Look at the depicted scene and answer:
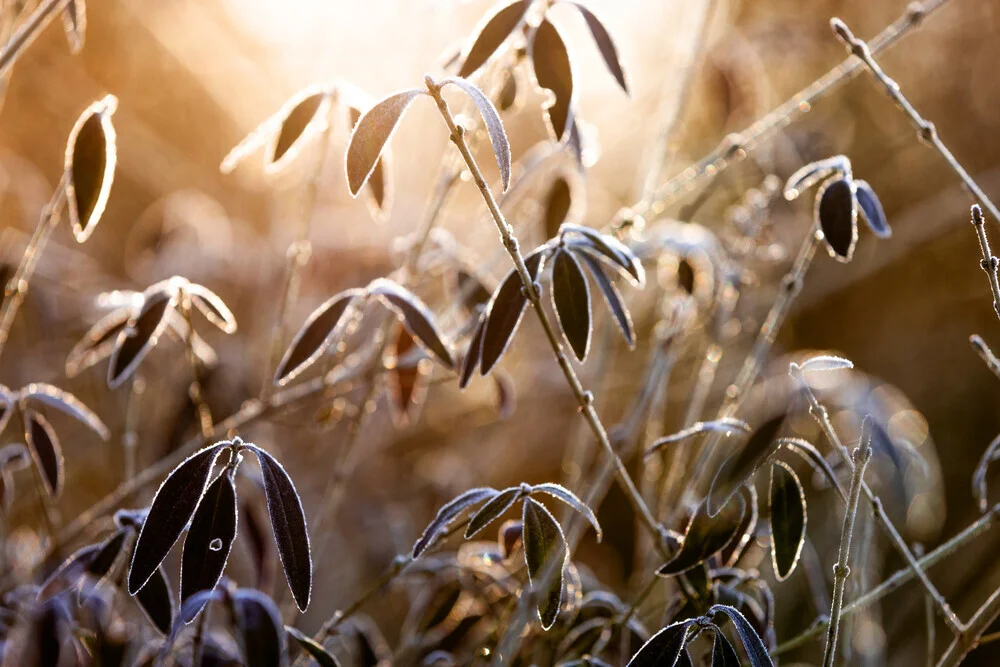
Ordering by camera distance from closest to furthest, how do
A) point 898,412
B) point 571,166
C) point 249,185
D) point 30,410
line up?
point 30,410
point 571,166
point 898,412
point 249,185

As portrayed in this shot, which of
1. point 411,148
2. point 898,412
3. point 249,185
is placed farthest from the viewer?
point 249,185

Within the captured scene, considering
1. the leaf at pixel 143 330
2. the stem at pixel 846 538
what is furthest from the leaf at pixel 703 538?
the leaf at pixel 143 330

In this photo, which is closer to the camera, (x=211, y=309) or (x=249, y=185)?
(x=211, y=309)

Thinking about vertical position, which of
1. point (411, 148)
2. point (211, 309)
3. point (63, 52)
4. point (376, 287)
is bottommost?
point (376, 287)

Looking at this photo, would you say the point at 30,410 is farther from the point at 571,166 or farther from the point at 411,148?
the point at 411,148

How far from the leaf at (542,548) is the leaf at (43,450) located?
0.61 meters

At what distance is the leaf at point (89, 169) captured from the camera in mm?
975

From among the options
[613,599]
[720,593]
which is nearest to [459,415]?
[613,599]

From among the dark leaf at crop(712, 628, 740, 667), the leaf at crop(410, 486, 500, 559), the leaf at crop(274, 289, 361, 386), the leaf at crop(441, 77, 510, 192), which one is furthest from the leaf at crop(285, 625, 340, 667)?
the leaf at crop(441, 77, 510, 192)

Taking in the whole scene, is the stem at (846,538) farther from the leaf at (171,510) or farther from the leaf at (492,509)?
the leaf at (171,510)

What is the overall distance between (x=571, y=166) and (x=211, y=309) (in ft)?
2.27

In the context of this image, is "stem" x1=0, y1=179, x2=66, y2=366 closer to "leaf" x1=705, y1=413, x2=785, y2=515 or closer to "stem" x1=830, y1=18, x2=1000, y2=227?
"leaf" x1=705, y1=413, x2=785, y2=515

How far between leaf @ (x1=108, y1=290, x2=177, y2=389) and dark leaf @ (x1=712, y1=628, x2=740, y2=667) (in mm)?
747

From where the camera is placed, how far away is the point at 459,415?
2514mm
